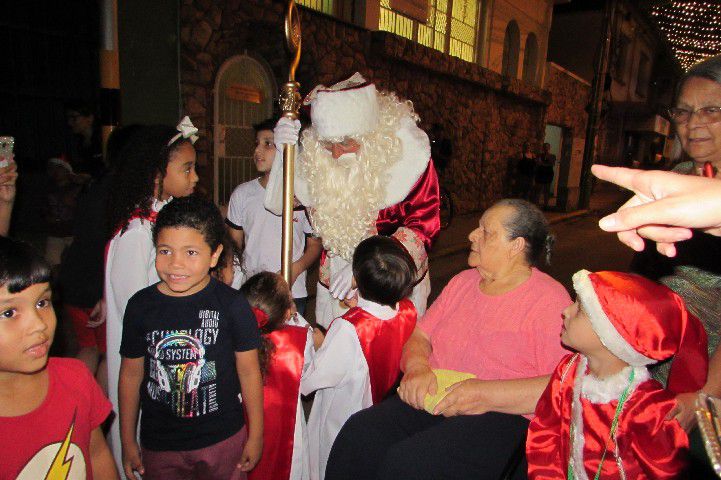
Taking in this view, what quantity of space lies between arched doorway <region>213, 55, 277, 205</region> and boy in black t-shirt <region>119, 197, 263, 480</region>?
5004 mm

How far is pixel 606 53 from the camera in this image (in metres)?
14.5

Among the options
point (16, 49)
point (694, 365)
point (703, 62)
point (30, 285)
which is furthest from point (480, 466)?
point (16, 49)

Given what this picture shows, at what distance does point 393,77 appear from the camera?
31.1 feet

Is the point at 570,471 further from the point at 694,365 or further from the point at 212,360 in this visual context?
the point at 212,360

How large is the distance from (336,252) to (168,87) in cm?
430

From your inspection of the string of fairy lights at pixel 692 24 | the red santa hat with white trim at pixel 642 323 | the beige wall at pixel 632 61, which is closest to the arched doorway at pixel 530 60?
the string of fairy lights at pixel 692 24

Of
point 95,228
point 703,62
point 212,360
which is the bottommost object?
point 212,360

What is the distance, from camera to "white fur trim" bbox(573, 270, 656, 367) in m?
1.52

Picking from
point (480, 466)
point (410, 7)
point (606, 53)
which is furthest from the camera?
point (606, 53)

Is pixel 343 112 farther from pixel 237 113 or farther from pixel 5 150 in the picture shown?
pixel 237 113

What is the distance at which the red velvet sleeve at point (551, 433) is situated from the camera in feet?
5.40

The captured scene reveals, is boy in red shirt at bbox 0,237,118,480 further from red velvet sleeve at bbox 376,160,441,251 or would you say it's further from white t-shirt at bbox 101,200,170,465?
red velvet sleeve at bbox 376,160,441,251

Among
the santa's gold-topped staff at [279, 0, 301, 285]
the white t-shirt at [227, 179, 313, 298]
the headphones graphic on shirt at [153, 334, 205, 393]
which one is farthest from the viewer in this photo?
the white t-shirt at [227, 179, 313, 298]

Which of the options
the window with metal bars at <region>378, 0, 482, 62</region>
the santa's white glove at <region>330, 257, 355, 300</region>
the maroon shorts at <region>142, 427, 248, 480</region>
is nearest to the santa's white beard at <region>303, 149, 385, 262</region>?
the santa's white glove at <region>330, 257, 355, 300</region>
